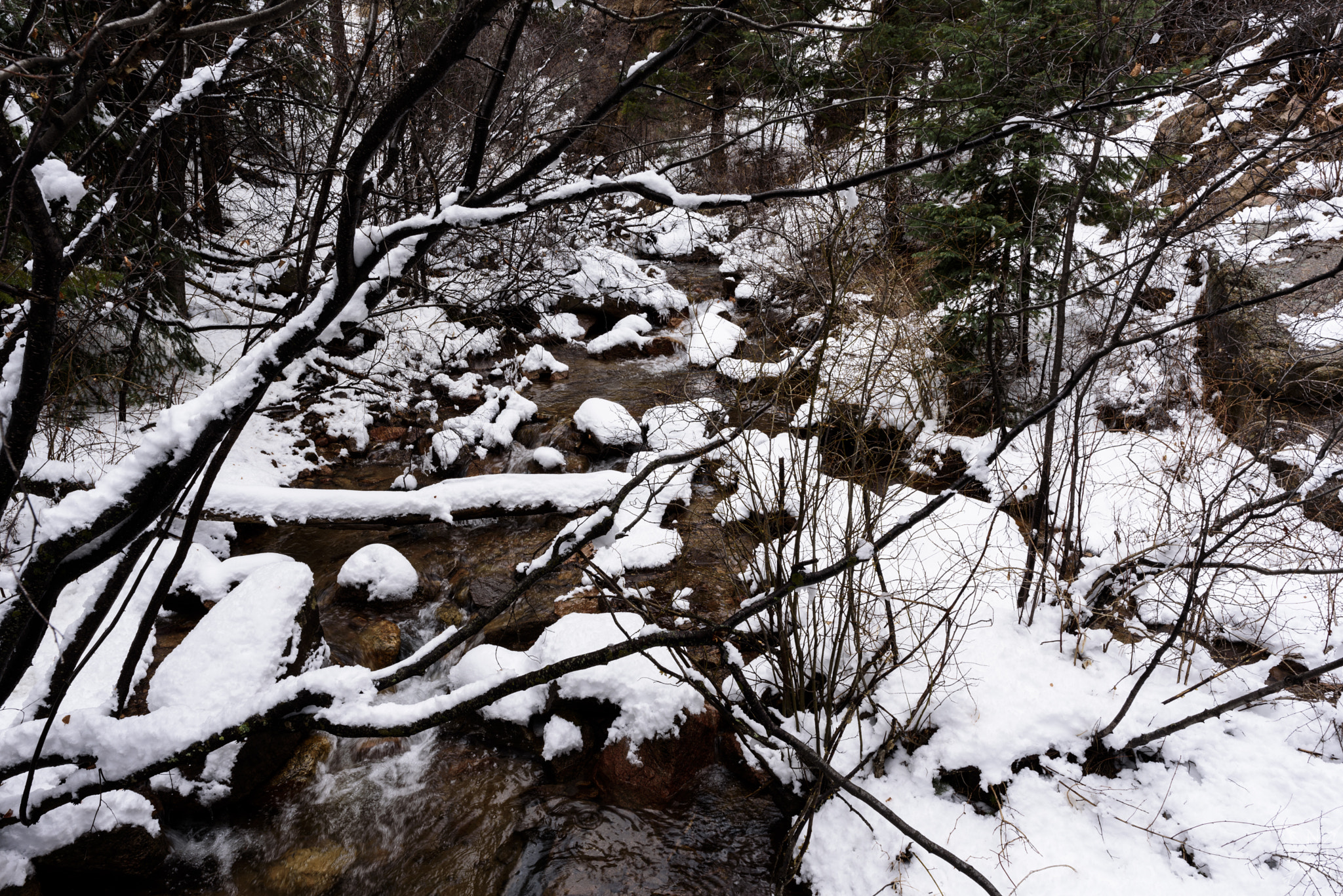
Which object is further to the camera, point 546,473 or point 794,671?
point 546,473

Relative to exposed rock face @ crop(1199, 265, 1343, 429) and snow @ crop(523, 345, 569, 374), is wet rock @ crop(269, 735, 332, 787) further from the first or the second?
exposed rock face @ crop(1199, 265, 1343, 429)

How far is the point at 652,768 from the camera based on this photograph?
12.8 ft

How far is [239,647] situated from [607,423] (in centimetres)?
485

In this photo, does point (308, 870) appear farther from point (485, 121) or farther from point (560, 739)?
point (485, 121)

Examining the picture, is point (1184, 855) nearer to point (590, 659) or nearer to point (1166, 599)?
point (1166, 599)

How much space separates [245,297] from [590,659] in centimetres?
851

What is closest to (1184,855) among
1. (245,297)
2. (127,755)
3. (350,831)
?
(350,831)

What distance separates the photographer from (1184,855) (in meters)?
3.04

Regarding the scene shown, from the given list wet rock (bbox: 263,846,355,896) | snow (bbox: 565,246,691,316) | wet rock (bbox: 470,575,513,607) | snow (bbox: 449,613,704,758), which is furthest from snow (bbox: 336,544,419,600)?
snow (bbox: 565,246,691,316)

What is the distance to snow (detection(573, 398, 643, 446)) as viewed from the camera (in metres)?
7.85

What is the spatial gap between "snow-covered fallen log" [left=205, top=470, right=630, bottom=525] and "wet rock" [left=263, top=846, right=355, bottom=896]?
11.0ft

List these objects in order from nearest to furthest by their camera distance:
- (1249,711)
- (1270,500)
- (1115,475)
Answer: (1270,500), (1249,711), (1115,475)

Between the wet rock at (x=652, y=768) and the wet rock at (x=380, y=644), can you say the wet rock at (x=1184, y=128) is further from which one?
the wet rock at (x=380, y=644)

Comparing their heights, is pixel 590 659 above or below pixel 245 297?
below
